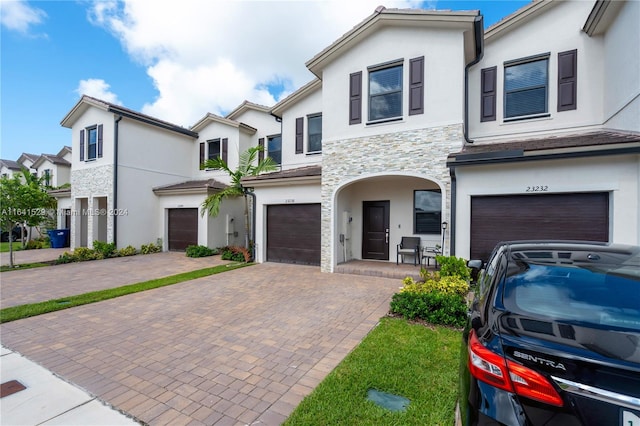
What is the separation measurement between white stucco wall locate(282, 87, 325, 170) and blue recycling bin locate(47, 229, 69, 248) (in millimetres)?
15375

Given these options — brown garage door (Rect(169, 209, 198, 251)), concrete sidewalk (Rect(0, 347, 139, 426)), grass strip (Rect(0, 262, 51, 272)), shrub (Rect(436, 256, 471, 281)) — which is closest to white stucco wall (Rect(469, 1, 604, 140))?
shrub (Rect(436, 256, 471, 281))

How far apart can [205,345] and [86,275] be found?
329 inches

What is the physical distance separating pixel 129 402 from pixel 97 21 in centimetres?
1393

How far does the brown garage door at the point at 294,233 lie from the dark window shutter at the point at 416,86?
4915mm

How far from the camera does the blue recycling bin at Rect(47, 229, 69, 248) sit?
17.8 meters

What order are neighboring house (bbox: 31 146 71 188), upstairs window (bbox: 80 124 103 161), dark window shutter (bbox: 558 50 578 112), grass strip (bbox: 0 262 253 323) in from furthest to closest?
neighboring house (bbox: 31 146 71 188), upstairs window (bbox: 80 124 103 161), dark window shutter (bbox: 558 50 578 112), grass strip (bbox: 0 262 253 323)

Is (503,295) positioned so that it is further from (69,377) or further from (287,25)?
(287,25)

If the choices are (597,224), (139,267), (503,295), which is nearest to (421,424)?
(503,295)

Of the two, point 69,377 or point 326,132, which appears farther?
point 326,132

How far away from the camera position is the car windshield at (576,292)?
6.08ft

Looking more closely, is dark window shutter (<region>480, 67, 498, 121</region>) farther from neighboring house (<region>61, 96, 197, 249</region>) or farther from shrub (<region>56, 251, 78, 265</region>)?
shrub (<region>56, 251, 78, 265</region>)

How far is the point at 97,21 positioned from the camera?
36.0 ft

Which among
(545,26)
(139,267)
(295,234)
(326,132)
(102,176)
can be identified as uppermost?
(545,26)

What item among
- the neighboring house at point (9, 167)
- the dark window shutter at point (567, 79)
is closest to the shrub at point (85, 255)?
the dark window shutter at point (567, 79)
